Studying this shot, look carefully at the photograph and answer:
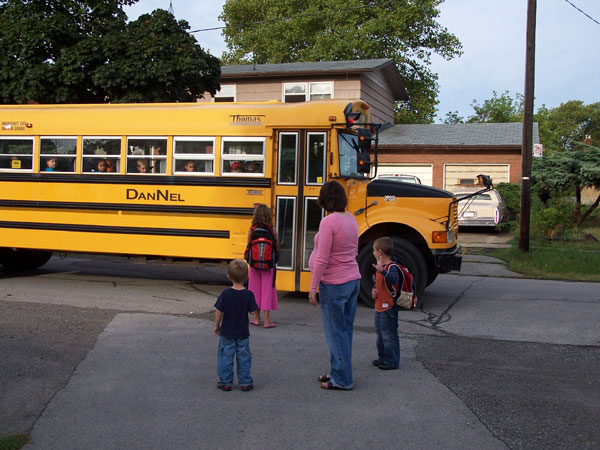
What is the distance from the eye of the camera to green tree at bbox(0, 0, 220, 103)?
47.2 ft

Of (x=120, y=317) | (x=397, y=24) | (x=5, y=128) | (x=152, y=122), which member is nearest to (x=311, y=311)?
(x=120, y=317)

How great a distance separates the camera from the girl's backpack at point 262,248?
7540 mm

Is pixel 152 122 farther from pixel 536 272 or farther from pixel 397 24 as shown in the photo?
pixel 397 24

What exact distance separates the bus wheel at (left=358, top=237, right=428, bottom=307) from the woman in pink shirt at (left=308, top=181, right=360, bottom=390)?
138 inches

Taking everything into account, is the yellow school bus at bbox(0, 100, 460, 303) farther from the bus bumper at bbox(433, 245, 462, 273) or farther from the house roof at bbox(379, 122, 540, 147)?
the house roof at bbox(379, 122, 540, 147)

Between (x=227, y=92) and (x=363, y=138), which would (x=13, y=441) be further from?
(x=227, y=92)

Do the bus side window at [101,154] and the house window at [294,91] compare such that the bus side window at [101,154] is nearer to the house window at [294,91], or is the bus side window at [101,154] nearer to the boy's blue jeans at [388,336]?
the boy's blue jeans at [388,336]

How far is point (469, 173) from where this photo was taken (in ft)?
78.8

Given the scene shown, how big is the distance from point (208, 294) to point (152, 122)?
8.88 feet

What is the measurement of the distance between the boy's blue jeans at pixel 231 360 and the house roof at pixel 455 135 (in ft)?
65.4

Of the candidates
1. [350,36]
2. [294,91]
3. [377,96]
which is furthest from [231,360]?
[350,36]

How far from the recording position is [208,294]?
974cm

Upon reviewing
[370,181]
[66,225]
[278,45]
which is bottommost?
[66,225]

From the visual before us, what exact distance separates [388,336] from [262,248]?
7.22ft
